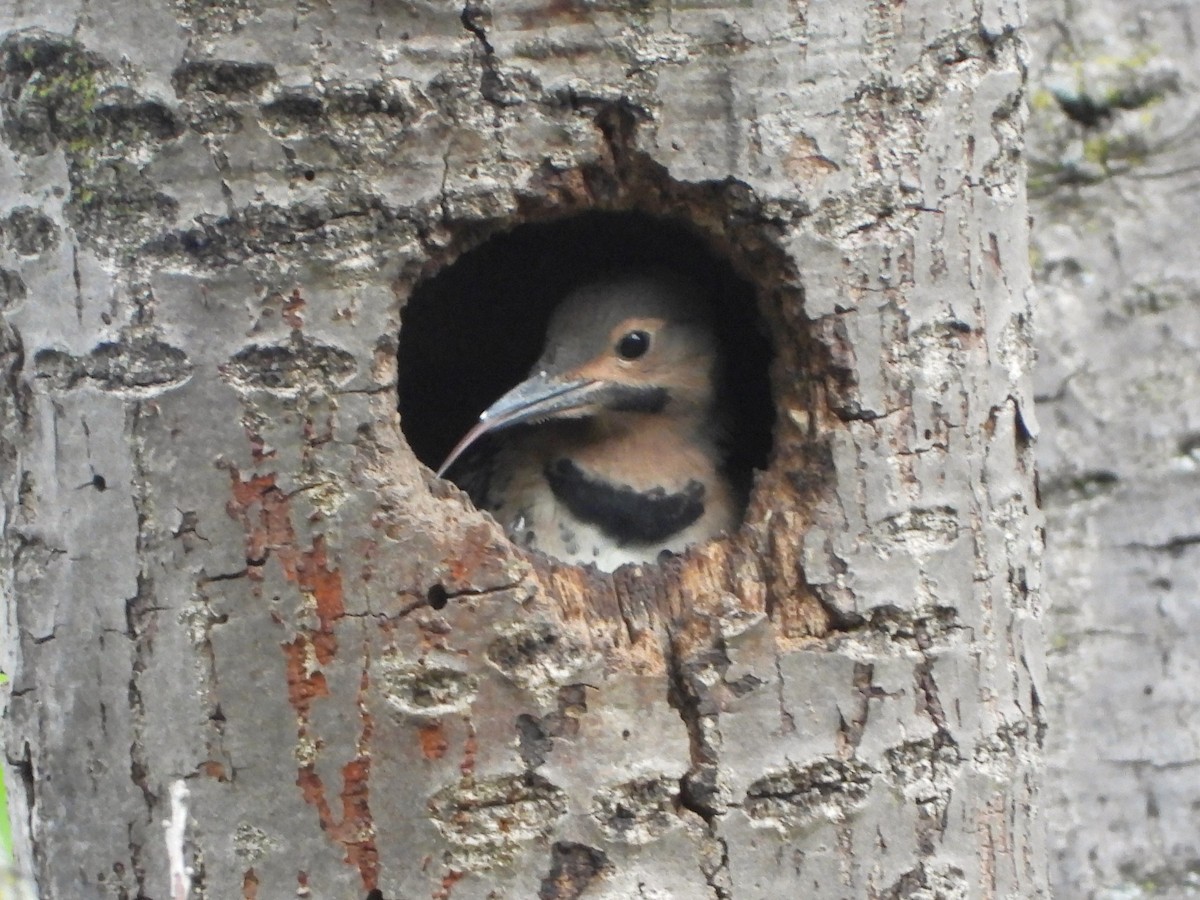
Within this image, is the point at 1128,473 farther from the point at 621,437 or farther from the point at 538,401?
the point at 538,401

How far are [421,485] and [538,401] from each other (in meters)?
1.02

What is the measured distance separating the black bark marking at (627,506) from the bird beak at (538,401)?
258 millimetres

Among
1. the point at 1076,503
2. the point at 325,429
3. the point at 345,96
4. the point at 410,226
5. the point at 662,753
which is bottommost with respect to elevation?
the point at 662,753

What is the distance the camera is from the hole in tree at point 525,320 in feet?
12.3

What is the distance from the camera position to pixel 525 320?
429cm

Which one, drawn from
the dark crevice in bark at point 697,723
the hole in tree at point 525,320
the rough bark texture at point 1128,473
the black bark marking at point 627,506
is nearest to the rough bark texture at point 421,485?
the dark crevice in bark at point 697,723

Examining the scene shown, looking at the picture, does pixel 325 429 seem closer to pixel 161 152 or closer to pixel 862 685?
pixel 161 152

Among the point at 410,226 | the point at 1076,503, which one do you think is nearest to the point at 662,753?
the point at 410,226

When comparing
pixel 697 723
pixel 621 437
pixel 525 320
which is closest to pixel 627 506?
pixel 621 437

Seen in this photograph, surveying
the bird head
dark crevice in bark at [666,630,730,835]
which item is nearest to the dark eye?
the bird head

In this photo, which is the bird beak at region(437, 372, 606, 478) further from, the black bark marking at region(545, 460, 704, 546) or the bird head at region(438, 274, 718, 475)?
the black bark marking at region(545, 460, 704, 546)

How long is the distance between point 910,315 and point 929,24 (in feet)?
1.62

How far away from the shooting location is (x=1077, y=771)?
4113mm

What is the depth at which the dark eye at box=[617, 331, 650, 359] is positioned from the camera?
142 inches
